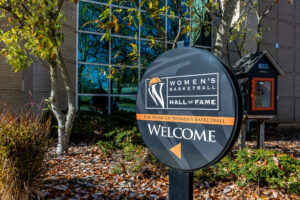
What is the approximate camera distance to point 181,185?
191cm

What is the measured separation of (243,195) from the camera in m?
4.23

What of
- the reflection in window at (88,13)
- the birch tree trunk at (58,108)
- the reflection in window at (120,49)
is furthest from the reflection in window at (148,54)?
the birch tree trunk at (58,108)

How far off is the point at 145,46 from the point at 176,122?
10.1m

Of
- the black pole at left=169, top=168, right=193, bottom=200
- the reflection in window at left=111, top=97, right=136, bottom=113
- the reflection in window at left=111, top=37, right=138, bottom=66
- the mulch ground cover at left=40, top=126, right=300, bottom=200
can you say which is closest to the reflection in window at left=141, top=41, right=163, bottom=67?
the reflection in window at left=111, top=37, right=138, bottom=66

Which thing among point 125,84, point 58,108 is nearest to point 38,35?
point 58,108

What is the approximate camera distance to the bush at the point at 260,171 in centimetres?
436

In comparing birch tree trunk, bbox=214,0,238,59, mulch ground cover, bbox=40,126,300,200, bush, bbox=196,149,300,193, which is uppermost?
birch tree trunk, bbox=214,0,238,59

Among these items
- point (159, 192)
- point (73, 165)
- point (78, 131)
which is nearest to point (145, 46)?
point (78, 131)

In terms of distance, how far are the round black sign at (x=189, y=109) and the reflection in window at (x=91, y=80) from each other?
342 inches

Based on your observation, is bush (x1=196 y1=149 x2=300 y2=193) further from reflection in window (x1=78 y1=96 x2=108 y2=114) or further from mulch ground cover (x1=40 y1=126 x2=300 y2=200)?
reflection in window (x1=78 y1=96 x2=108 y2=114)

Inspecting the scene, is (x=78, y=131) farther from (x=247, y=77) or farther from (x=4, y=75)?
(x=247, y=77)

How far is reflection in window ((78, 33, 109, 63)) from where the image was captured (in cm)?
1062

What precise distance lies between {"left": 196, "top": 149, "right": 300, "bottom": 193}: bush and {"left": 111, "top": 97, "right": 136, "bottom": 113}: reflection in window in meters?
6.63

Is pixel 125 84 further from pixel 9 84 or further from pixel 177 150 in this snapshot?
pixel 177 150
